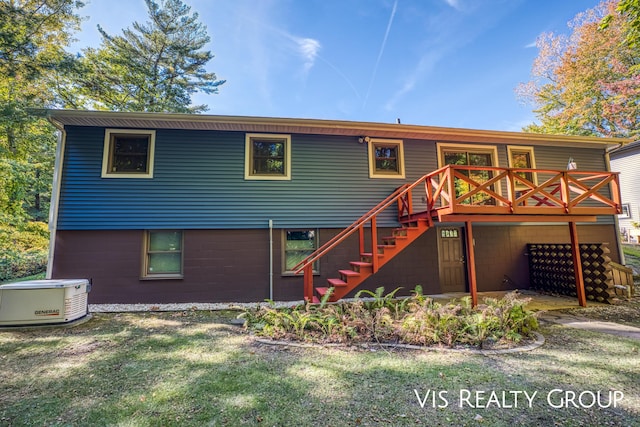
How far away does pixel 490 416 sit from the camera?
2287 mm

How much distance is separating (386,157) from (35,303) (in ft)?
26.6

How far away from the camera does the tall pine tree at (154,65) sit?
43.0 feet

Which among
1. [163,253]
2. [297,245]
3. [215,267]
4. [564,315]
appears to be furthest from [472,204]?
[163,253]

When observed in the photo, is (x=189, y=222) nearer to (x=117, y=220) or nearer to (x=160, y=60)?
(x=117, y=220)

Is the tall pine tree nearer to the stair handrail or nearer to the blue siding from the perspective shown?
the blue siding

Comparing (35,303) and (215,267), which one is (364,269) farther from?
(35,303)

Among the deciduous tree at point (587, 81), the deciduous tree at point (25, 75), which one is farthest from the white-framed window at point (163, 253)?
the deciduous tree at point (587, 81)

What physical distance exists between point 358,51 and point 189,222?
904 cm

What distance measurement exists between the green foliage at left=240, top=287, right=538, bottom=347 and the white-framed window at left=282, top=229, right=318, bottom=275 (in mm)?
2217

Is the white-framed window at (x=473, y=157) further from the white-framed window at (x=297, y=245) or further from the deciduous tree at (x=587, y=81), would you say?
the deciduous tree at (x=587, y=81)

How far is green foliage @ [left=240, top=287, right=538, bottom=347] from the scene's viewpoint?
13.0ft

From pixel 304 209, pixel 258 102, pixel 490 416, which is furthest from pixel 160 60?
pixel 490 416

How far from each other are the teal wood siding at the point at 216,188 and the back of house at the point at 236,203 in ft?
0.08

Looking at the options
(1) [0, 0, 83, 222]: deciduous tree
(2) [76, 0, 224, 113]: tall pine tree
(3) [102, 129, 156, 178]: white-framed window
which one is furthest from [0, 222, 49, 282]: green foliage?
(2) [76, 0, 224, 113]: tall pine tree
